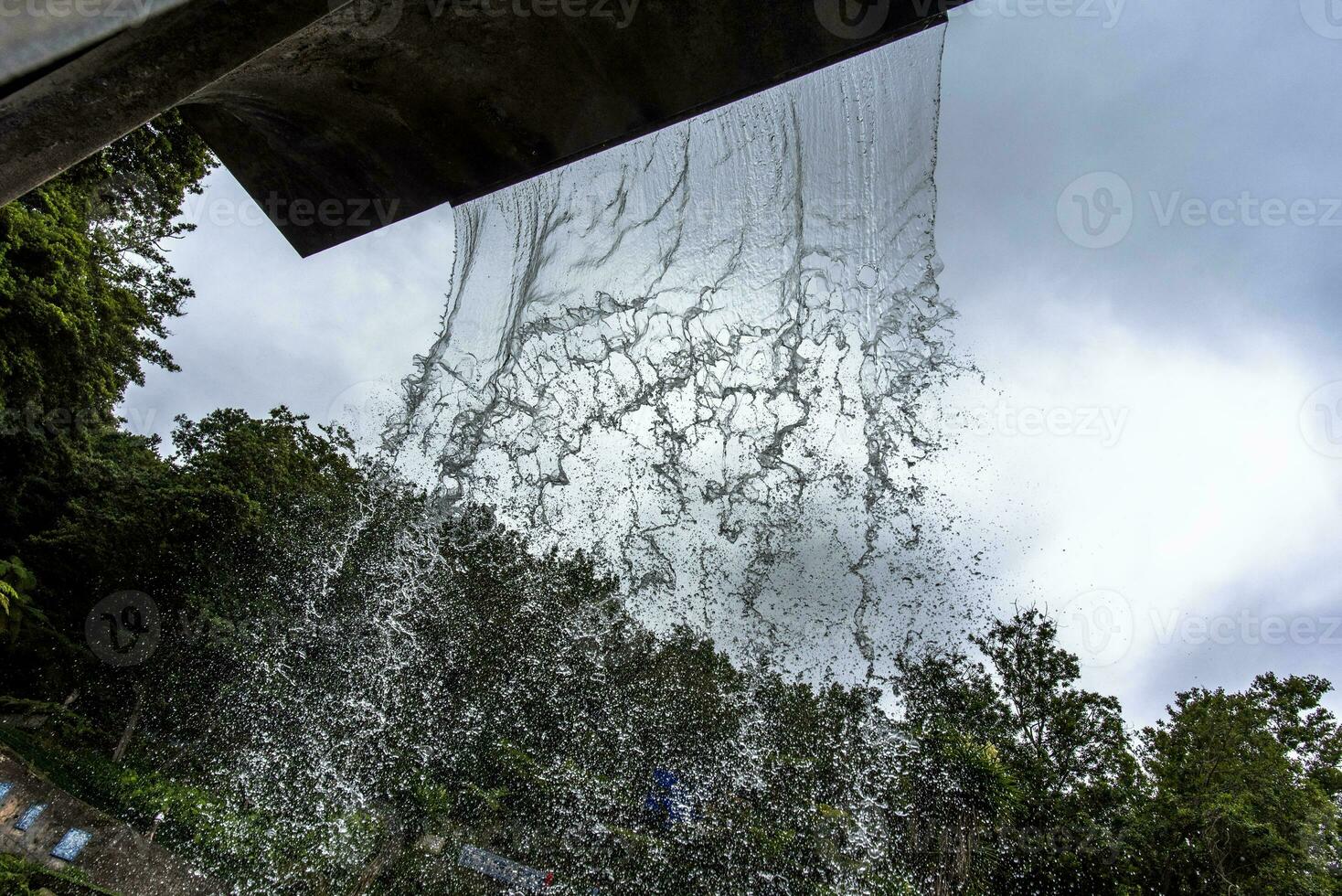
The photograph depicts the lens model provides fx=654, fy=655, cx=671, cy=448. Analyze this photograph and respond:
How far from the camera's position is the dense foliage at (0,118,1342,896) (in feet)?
44.7

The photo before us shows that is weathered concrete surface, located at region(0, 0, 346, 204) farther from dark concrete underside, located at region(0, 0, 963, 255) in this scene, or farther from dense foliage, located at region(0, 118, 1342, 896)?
dense foliage, located at region(0, 118, 1342, 896)

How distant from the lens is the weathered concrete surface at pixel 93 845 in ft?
35.3

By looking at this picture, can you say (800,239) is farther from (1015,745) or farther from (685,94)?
(1015,745)

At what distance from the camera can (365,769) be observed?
16.7 meters

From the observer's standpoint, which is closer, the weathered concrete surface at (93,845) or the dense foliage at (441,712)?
the weathered concrete surface at (93,845)

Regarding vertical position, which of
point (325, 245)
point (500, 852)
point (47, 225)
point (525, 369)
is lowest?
point (500, 852)

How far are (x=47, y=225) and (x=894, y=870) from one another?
20.9 meters

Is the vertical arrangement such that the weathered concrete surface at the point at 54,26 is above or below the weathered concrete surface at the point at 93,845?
above

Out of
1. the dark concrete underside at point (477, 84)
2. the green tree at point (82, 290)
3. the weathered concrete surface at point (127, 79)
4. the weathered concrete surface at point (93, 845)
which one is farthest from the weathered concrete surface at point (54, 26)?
the weathered concrete surface at point (93, 845)

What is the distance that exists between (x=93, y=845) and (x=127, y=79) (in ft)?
49.2

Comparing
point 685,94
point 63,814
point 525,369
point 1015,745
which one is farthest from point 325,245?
point 1015,745

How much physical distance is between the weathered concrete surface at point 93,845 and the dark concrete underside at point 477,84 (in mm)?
12871

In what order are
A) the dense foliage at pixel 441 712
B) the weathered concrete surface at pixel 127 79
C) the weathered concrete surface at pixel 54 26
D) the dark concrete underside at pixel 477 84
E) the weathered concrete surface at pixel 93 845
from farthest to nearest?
1. the dense foliage at pixel 441 712
2. the weathered concrete surface at pixel 93 845
3. the dark concrete underside at pixel 477 84
4. the weathered concrete surface at pixel 127 79
5. the weathered concrete surface at pixel 54 26

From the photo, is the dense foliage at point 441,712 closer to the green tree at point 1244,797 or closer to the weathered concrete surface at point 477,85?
the green tree at point 1244,797
